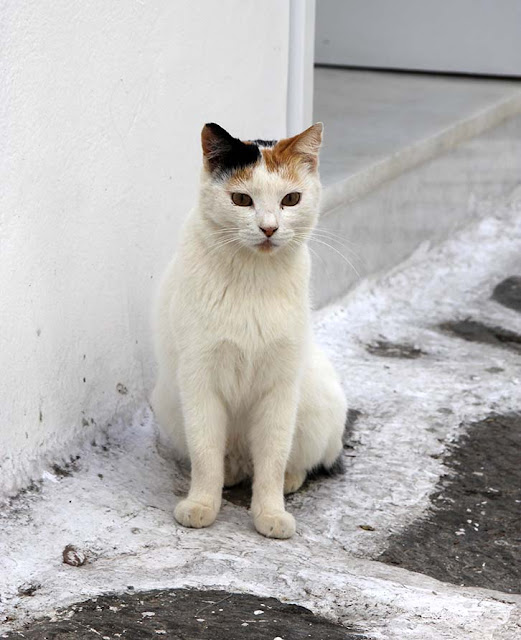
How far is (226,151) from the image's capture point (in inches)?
114

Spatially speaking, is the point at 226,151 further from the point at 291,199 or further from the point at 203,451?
the point at 203,451

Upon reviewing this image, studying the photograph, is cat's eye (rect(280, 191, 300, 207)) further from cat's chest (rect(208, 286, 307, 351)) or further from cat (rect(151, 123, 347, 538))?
cat's chest (rect(208, 286, 307, 351))

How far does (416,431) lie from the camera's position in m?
4.16

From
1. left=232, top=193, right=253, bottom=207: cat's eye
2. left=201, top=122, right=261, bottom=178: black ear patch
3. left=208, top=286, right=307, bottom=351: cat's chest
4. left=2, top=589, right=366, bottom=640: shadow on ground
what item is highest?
left=201, top=122, right=261, bottom=178: black ear patch

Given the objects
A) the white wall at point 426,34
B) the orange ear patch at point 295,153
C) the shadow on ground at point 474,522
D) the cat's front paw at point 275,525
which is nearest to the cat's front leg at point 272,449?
the cat's front paw at point 275,525

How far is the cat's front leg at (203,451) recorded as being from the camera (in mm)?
3115

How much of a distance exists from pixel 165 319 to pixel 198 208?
0.42 m

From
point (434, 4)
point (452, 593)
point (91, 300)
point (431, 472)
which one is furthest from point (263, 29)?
point (434, 4)

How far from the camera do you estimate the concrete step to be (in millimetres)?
5473

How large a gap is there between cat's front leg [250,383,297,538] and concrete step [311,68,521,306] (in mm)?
1647

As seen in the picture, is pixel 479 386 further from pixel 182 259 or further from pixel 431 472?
pixel 182 259

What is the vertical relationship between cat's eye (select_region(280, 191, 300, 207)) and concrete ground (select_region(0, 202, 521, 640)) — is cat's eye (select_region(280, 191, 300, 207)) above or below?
above

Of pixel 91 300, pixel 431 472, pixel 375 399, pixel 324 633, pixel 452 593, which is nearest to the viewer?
→ pixel 324 633

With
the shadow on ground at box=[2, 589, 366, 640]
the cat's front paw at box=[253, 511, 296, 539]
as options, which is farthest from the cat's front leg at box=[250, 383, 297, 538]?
the shadow on ground at box=[2, 589, 366, 640]
